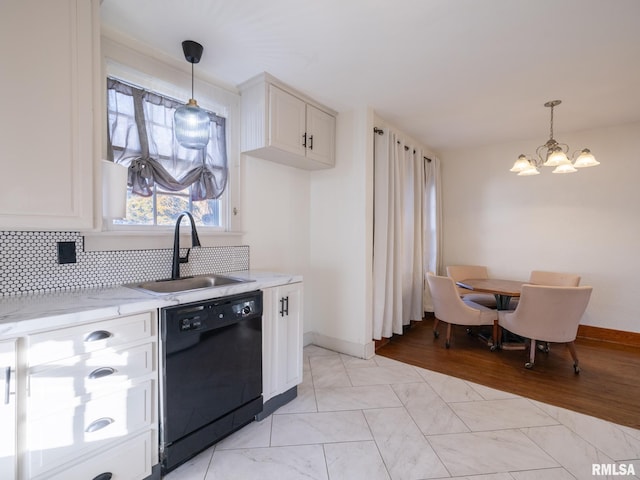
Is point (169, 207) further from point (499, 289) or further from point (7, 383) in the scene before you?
point (499, 289)

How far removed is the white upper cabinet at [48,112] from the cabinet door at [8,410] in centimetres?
54

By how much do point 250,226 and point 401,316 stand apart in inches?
82.4

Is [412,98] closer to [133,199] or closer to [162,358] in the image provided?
[133,199]

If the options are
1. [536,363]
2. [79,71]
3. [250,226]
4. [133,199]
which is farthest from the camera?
[536,363]

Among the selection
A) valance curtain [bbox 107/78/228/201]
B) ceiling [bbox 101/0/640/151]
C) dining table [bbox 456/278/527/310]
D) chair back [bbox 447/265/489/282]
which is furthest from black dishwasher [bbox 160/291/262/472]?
chair back [bbox 447/265/489/282]

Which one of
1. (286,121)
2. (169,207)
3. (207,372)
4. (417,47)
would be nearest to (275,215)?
(286,121)

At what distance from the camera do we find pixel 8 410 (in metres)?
1.04

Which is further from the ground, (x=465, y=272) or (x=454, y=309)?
(x=465, y=272)

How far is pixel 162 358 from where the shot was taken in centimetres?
145

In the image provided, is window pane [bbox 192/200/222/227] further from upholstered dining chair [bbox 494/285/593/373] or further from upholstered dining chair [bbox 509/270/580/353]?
upholstered dining chair [bbox 509/270/580/353]

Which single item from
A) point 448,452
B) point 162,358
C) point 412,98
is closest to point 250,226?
point 162,358

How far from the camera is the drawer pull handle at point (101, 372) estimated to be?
1235mm

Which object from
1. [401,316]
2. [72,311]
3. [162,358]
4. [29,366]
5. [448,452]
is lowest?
[448,452]

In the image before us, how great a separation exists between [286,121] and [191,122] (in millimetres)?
789
